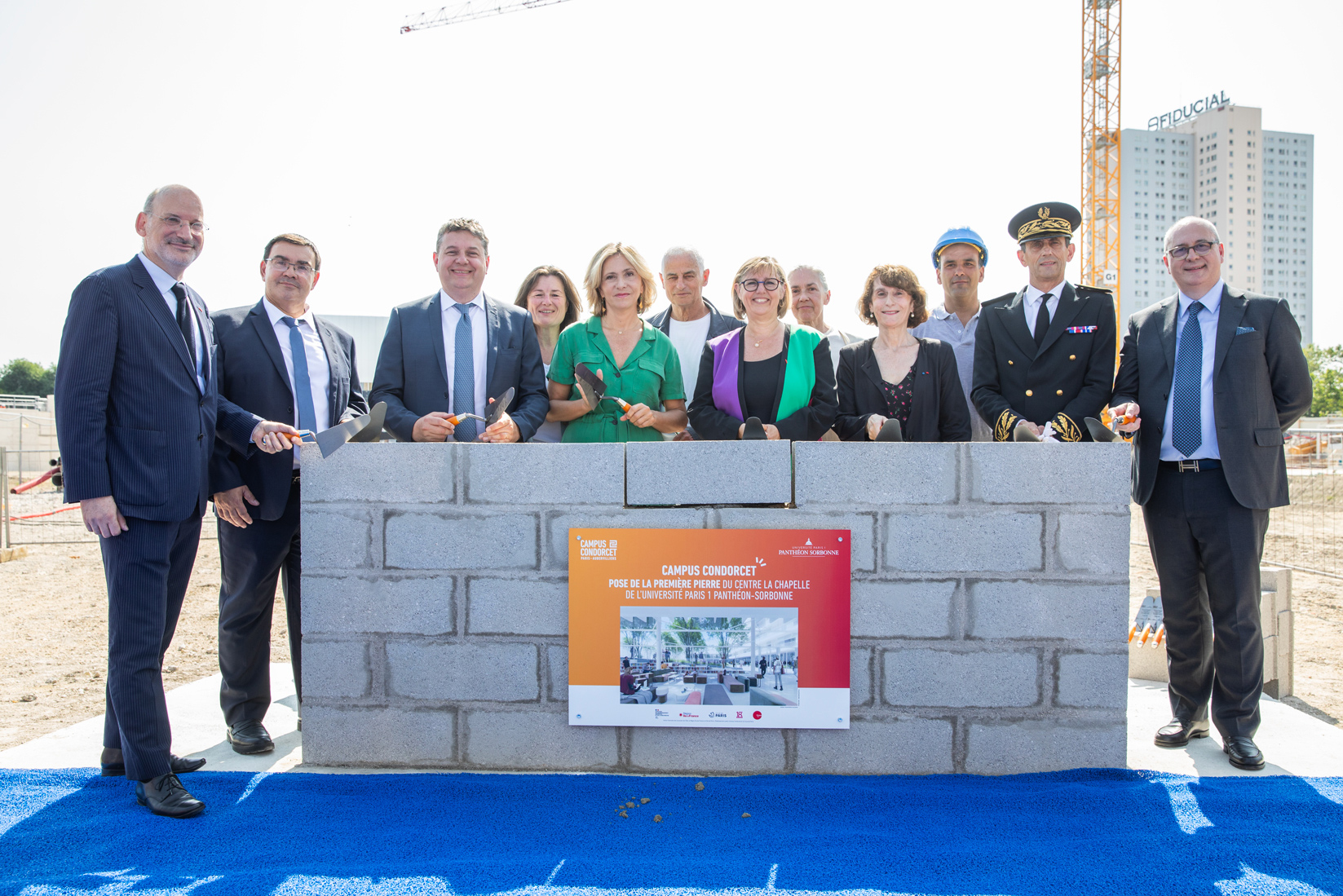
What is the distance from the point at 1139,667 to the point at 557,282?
393cm

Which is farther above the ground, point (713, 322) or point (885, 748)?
point (713, 322)

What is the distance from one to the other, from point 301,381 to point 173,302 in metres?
0.62

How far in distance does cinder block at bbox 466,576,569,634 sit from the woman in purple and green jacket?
3.17ft

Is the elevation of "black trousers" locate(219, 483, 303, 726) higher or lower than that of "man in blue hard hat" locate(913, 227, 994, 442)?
lower

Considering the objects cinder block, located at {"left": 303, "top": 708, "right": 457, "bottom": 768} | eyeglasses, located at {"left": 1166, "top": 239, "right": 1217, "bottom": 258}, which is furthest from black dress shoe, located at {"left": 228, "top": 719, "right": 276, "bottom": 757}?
eyeglasses, located at {"left": 1166, "top": 239, "right": 1217, "bottom": 258}

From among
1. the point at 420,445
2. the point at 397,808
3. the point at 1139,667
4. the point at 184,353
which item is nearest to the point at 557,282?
the point at 420,445

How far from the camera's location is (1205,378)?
341 centimetres

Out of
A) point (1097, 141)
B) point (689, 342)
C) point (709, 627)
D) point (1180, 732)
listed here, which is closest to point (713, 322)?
point (689, 342)

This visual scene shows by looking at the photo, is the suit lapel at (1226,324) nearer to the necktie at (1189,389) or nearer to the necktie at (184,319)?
the necktie at (1189,389)

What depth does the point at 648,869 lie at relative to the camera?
240 centimetres

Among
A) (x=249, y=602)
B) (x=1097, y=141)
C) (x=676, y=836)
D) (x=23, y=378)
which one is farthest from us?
(x=23, y=378)

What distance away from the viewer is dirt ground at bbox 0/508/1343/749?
16.2 feet

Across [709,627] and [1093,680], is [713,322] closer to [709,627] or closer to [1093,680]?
[709,627]

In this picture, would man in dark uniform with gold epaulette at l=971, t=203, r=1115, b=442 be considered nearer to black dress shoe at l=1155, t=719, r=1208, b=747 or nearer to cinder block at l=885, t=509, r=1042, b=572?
cinder block at l=885, t=509, r=1042, b=572
